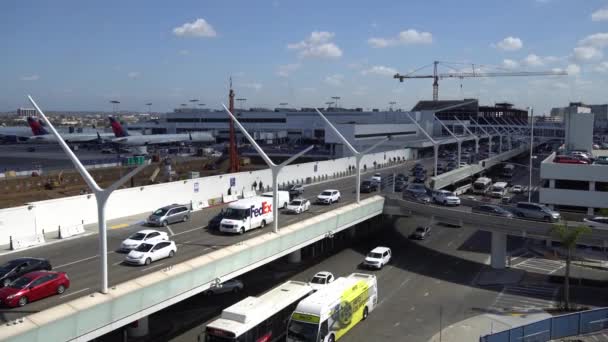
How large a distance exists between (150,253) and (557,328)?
21.0 meters

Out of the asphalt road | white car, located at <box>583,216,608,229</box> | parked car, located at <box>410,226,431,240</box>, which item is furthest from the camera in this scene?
parked car, located at <box>410,226,431,240</box>

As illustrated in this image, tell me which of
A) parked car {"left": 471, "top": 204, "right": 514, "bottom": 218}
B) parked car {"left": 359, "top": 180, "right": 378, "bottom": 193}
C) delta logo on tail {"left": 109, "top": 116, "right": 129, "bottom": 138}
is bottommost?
parked car {"left": 471, "top": 204, "right": 514, "bottom": 218}

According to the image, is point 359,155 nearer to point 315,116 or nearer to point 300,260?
point 300,260

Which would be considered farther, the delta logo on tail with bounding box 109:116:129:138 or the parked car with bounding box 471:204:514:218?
the delta logo on tail with bounding box 109:116:129:138

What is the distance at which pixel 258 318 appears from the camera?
72.7 feet

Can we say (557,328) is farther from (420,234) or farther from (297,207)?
(420,234)

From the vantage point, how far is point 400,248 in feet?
155

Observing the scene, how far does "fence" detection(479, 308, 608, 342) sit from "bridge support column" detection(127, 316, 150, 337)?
15944 mm

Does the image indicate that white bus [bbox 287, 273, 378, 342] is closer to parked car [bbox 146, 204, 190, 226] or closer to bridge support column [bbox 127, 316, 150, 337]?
bridge support column [bbox 127, 316, 150, 337]

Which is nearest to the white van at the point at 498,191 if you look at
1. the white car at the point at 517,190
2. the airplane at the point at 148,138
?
the white car at the point at 517,190

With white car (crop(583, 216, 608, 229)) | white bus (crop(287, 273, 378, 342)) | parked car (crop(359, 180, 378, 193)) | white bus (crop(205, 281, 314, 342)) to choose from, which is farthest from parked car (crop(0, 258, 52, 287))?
white car (crop(583, 216, 608, 229))

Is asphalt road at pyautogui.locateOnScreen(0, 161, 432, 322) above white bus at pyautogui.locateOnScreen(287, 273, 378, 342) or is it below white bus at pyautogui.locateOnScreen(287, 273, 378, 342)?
above

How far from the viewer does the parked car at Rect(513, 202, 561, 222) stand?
148 ft

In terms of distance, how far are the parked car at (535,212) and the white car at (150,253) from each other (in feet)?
101
